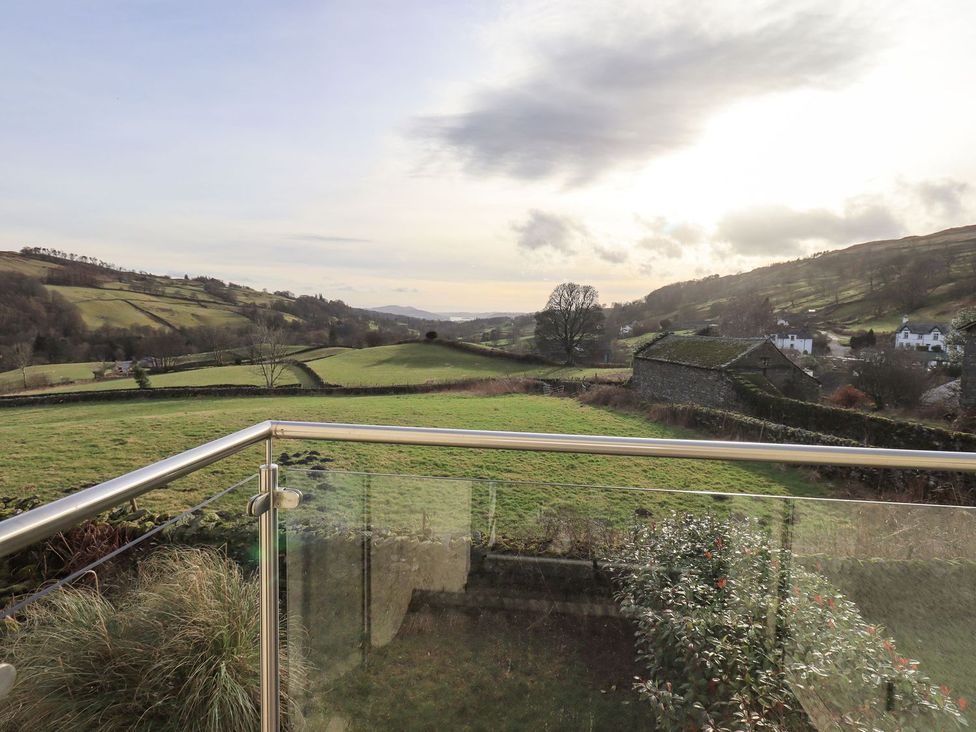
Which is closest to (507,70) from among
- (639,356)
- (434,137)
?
(434,137)

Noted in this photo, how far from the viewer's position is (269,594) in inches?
60.6

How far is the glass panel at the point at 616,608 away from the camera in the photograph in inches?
55.8

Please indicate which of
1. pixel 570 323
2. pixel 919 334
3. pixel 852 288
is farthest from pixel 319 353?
→ pixel 852 288

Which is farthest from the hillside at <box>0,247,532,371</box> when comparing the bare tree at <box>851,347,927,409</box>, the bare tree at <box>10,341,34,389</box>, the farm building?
the farm building

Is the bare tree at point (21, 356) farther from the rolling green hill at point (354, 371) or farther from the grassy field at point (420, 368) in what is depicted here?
the grassy field at point (420, 368)

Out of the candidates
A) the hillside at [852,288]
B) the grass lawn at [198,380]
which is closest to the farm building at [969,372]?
the hillside at [852,288]

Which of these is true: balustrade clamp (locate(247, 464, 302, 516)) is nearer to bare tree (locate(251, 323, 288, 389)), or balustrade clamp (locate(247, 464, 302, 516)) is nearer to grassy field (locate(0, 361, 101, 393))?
bare tree (locate(251, 323, 288, 389))

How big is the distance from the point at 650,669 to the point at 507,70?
28.7 ft

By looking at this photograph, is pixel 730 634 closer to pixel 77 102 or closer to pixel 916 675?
pixel 916 675

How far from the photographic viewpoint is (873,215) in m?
58.8

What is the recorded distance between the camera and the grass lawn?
27.7 meters

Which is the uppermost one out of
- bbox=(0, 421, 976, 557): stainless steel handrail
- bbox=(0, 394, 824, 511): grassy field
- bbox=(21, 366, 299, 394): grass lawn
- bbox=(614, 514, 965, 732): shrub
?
bbox=(0, 421, 976, 557): stainless steel handrail

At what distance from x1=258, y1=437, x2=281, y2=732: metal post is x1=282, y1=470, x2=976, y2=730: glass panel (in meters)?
0.05

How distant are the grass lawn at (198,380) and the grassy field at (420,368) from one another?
350 centimetres
